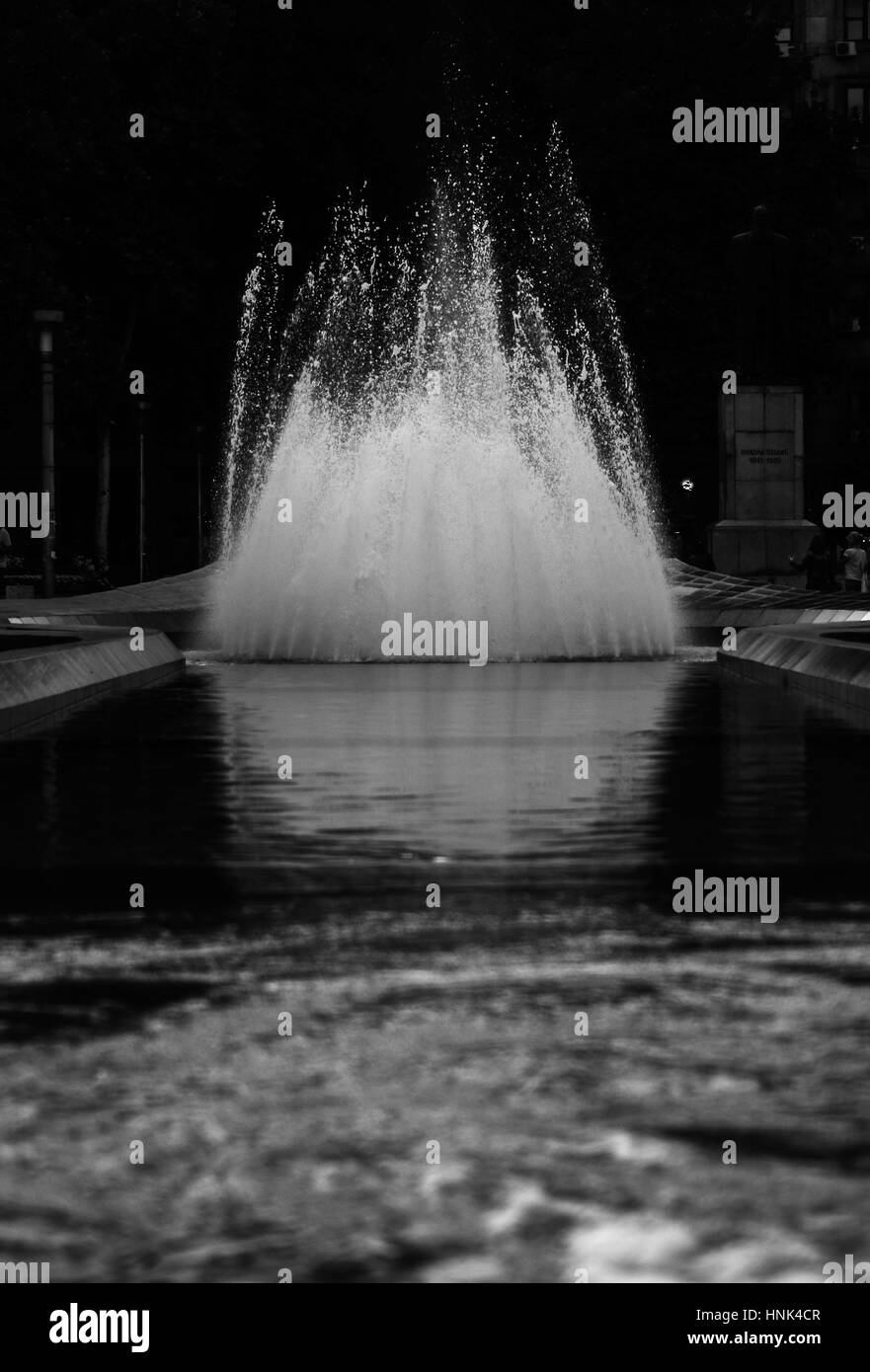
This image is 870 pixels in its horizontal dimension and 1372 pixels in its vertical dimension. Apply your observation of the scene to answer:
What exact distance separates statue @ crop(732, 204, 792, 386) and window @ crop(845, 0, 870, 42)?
47101 mm

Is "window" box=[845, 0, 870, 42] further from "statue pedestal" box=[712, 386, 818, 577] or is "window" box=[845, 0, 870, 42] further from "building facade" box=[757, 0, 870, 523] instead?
"statue pedestal" box=[712, 386, 818, 577]

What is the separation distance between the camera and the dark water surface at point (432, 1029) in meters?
5.17

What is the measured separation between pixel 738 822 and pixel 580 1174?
23.8ft

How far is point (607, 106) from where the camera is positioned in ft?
216

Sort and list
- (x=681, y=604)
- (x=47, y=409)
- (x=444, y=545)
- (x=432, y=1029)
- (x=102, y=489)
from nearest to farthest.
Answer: (x=432, y=1029) < (x=444, y=545) < (x=47, y=409) < (x=681, y=604) < (x=102, y=489)

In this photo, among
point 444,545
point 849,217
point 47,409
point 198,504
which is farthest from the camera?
point 849,217

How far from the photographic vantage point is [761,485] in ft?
177

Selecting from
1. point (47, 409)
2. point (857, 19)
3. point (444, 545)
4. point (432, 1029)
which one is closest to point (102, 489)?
point (47, 409)

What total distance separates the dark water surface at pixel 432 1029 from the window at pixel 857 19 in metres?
88.5

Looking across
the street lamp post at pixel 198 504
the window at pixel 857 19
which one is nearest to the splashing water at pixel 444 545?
the street lamp post at pixel 198 504

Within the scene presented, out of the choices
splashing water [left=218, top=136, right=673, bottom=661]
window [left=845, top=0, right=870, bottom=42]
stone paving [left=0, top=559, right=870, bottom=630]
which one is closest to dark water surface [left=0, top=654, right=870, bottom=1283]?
splashing water [left=218, top=136, right=673, bottom=661]

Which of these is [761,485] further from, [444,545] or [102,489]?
[444,545]

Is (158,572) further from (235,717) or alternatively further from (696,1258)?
(696,1258)

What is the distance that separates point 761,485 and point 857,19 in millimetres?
50410
